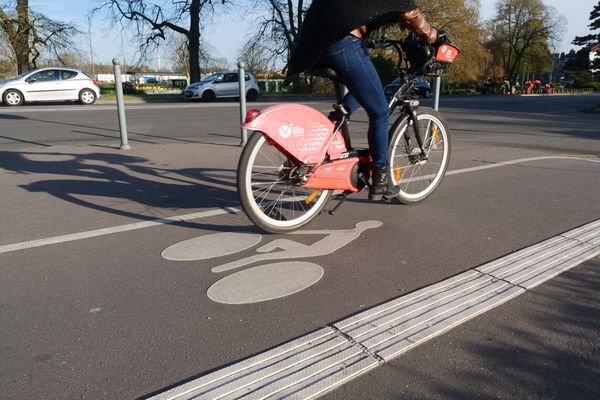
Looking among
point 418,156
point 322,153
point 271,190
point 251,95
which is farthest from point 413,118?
point 251,95

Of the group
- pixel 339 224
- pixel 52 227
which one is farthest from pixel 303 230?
pixel 52 227

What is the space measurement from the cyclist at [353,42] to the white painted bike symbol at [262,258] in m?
0.90

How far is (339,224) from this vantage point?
377 cm

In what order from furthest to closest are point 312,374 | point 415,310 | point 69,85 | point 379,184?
point 69,85
point 379,184
point 415,310
point 312,374

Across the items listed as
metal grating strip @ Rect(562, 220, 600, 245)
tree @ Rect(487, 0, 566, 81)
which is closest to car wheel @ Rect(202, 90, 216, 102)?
metal grating strip @ Rect(562, 220, 600, 245)

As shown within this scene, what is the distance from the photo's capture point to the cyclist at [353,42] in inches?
122

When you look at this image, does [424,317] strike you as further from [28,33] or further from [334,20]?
[28,33]

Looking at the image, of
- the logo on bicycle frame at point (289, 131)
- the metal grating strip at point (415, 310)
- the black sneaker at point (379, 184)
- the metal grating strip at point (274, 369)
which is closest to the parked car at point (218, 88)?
the black sneaker at point (379, 184)

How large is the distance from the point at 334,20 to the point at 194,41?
3360 centimetres

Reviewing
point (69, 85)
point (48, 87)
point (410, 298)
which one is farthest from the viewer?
point (69, 85)

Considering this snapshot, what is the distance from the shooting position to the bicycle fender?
3.17 meters

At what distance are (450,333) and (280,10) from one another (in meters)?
40.5

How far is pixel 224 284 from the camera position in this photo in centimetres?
266

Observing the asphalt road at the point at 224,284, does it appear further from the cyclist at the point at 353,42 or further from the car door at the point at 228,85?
the car door at the point at 228,85
